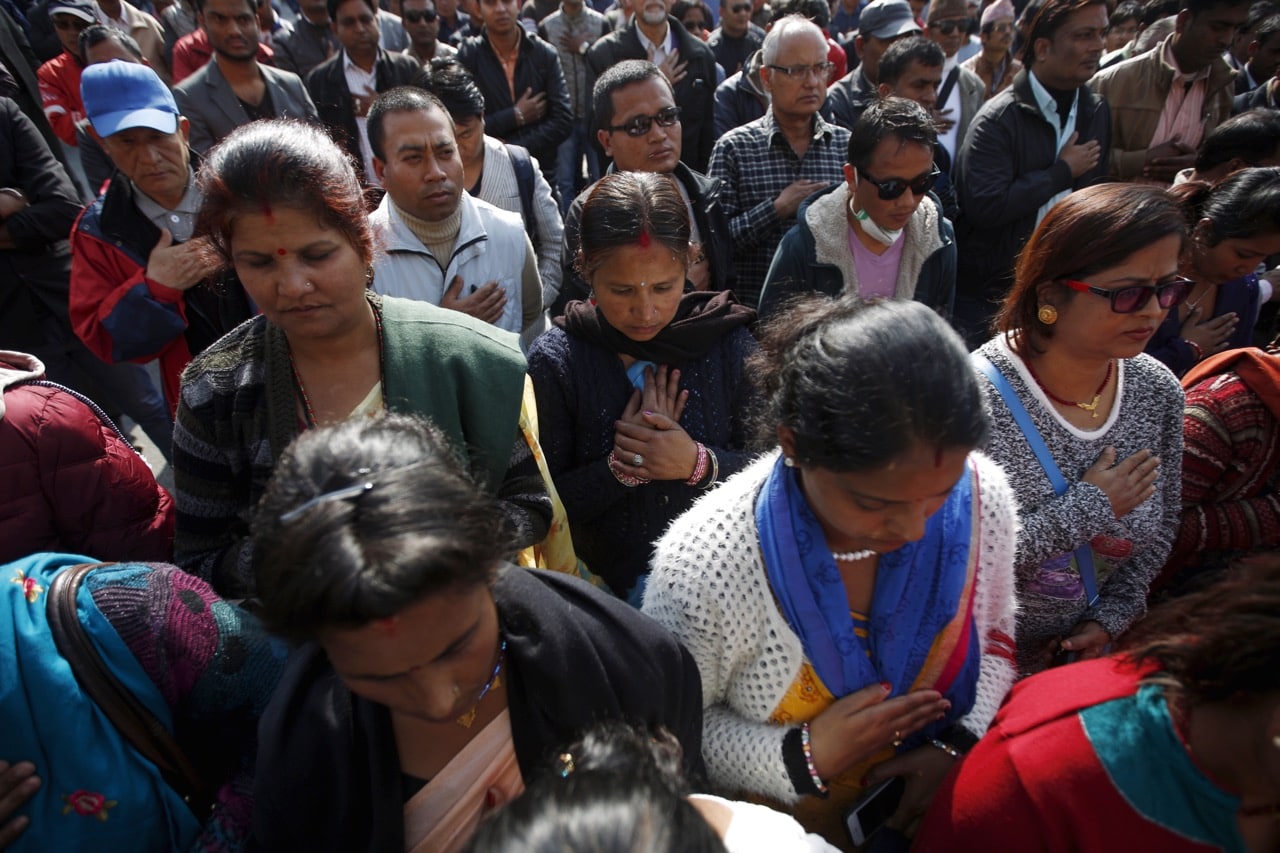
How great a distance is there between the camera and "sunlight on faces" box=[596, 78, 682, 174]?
136 inches

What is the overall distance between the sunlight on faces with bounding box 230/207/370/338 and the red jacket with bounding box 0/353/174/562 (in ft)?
1.64

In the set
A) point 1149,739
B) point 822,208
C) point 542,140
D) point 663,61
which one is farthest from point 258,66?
point 1149,739

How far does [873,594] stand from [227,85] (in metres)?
4.75

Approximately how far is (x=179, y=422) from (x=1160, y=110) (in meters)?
5.32

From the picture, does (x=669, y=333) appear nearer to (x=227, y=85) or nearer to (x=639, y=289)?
(x=639, y=289)

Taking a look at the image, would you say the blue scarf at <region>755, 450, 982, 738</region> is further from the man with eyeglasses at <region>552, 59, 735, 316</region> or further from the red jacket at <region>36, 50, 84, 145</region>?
the red jacket at <region>36, 50, 84, 145</region>

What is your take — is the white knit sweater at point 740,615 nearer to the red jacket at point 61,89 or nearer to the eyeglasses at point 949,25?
the eyeglasses at point 949,25

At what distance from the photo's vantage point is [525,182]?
3830 mm

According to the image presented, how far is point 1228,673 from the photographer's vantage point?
112 centimetres

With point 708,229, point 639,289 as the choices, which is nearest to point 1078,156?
point 708,229

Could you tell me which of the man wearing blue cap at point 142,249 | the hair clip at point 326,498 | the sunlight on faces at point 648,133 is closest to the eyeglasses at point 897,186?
the sunlight on faces at point 648,133

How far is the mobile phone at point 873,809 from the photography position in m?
1.62

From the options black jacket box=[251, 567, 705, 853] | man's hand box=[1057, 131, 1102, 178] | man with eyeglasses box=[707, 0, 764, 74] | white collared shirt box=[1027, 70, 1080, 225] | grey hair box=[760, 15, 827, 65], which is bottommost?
black jacket box=[251, 567, 705, 853]

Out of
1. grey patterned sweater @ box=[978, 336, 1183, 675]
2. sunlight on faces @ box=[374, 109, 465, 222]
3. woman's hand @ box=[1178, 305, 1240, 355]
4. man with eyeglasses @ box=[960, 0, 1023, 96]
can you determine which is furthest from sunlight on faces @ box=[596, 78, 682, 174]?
man with eyeglasses @ box=[960, 0, 1023, 96]
